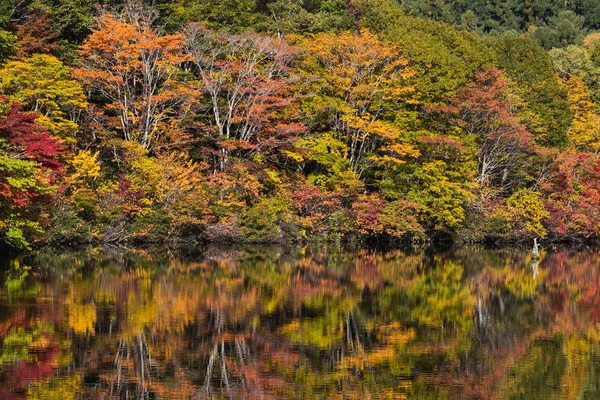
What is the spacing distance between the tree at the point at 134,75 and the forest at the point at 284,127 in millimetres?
126

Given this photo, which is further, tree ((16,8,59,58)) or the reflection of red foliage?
tree ((16,8,59,58))

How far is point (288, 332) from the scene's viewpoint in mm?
17750

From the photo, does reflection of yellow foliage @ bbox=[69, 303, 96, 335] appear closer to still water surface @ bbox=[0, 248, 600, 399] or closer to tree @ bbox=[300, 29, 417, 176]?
still water surface @ bbox=[0, 248, 600, 399]

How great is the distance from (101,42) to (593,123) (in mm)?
31608

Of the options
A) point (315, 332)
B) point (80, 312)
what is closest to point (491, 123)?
point (315, 332)

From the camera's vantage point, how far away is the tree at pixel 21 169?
26.2 metres

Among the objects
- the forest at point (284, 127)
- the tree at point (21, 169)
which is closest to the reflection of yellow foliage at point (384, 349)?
the tree at point (21, 169)

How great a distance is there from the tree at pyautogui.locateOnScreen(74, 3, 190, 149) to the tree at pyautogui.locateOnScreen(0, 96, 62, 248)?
10.4 m

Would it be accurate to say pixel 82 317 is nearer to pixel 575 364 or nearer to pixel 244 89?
pixel 575 364

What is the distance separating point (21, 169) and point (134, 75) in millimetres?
14835

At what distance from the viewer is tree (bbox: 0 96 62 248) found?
26.2 metres

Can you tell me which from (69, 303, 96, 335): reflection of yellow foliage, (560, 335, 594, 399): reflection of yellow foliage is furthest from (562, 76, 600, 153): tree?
(69, 303, 96, 335): reflection of yellow foliage

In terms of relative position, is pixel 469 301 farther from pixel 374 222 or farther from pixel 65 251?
pixel 374 222

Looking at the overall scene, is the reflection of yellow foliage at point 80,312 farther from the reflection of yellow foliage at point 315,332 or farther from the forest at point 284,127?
the forest at point 284,127
